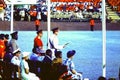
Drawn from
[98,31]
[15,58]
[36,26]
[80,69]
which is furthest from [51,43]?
[98,31]

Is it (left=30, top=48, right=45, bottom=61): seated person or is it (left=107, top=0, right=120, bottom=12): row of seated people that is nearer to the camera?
(left=30, top=48, right=45, bottom=61): seated person

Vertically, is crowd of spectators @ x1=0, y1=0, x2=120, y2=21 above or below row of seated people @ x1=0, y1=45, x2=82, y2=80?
below

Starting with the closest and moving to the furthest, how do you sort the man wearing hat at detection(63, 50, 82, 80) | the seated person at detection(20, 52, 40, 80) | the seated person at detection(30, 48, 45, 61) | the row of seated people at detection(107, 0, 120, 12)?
the seated person at detection(20, 52, 40, 80)
the man wearing hat at detection(63, 50, 82, 80)
the seated person at detection(30, 48, 45, 61)
the row of seated people at detection(107, 0, 120, 12)

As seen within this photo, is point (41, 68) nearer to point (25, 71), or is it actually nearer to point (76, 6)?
point (25, 71)

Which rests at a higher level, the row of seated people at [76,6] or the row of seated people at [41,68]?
the row of seated people at [41,68]

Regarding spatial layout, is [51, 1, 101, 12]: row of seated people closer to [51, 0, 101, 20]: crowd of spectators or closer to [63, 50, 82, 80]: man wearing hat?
[51, 0, 101, 20]: crowd of spectators

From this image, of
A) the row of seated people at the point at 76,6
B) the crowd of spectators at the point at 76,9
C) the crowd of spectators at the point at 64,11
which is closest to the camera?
the crowd of spectators at the point at 64,11

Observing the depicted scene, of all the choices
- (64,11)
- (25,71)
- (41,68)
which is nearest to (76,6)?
(64,11)

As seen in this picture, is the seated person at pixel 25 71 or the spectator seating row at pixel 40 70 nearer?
the spectator seating row at pixel 40 70

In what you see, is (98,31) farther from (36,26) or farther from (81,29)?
(36,26)

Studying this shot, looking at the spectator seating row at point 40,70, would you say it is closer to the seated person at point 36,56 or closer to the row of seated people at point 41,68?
the row of seated people at point 41,68

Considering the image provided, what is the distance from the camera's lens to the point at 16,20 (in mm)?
58469

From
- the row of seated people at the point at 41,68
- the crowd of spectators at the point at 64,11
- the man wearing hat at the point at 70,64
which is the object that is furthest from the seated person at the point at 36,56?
the crowd of spectators at the point at 64,11

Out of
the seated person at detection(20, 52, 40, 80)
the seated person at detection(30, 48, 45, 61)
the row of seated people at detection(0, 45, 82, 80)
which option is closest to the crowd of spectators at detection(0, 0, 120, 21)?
the seated person at detection(30, 48, 45, 61)
